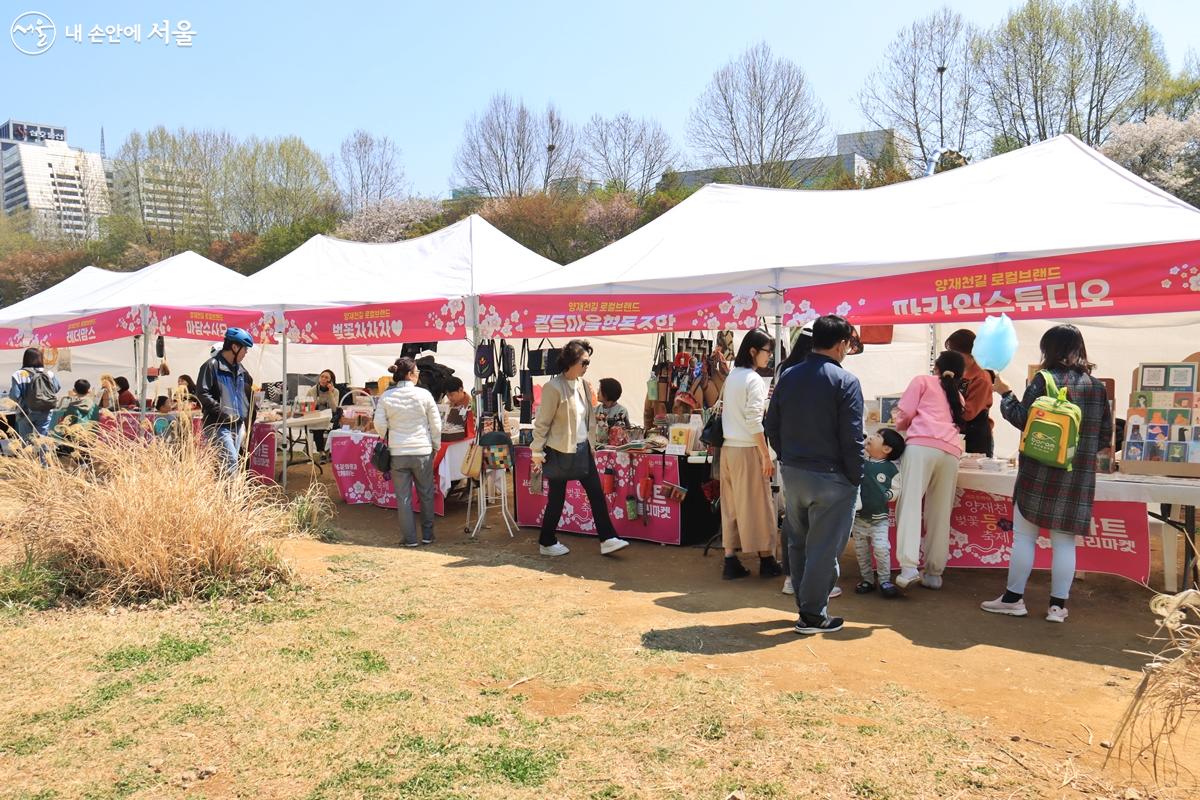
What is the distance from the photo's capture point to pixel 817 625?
4504 millimetres

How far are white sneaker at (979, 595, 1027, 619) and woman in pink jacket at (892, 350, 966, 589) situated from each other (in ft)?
1.46


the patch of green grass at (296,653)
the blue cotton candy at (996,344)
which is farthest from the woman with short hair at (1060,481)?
the patch of green grass at (296,653)

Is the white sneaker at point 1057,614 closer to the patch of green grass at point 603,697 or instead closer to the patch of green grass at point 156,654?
the patch of green grass at point 603,697

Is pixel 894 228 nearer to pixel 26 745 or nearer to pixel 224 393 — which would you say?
pixel 224 393

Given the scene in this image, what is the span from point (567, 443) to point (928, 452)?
2535 mm

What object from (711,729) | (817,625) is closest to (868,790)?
(711,729)

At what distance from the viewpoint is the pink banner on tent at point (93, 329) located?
35.1 ft

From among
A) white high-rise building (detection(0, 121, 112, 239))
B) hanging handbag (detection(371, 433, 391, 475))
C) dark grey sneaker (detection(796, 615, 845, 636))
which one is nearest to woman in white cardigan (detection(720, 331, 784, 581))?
dark grey sneaker (detection(796, 615, 845, 636))

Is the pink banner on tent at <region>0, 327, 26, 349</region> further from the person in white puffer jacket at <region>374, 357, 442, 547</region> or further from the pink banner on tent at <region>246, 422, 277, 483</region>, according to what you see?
the person in white puffer jacket at <region>374, 357, 442, 547</region>

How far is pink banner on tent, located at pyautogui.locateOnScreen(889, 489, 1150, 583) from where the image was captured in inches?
202

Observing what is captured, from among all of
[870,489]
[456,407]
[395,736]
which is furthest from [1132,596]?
[456,407]

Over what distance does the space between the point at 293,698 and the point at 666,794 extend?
1820 mm

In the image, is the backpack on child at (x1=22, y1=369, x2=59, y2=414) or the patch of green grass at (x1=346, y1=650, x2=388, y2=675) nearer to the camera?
the patch of green grass at (x1=346, y1=650, x2=388, y2=675)

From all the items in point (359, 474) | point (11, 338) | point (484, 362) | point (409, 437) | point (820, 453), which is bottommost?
point (359, 474)
